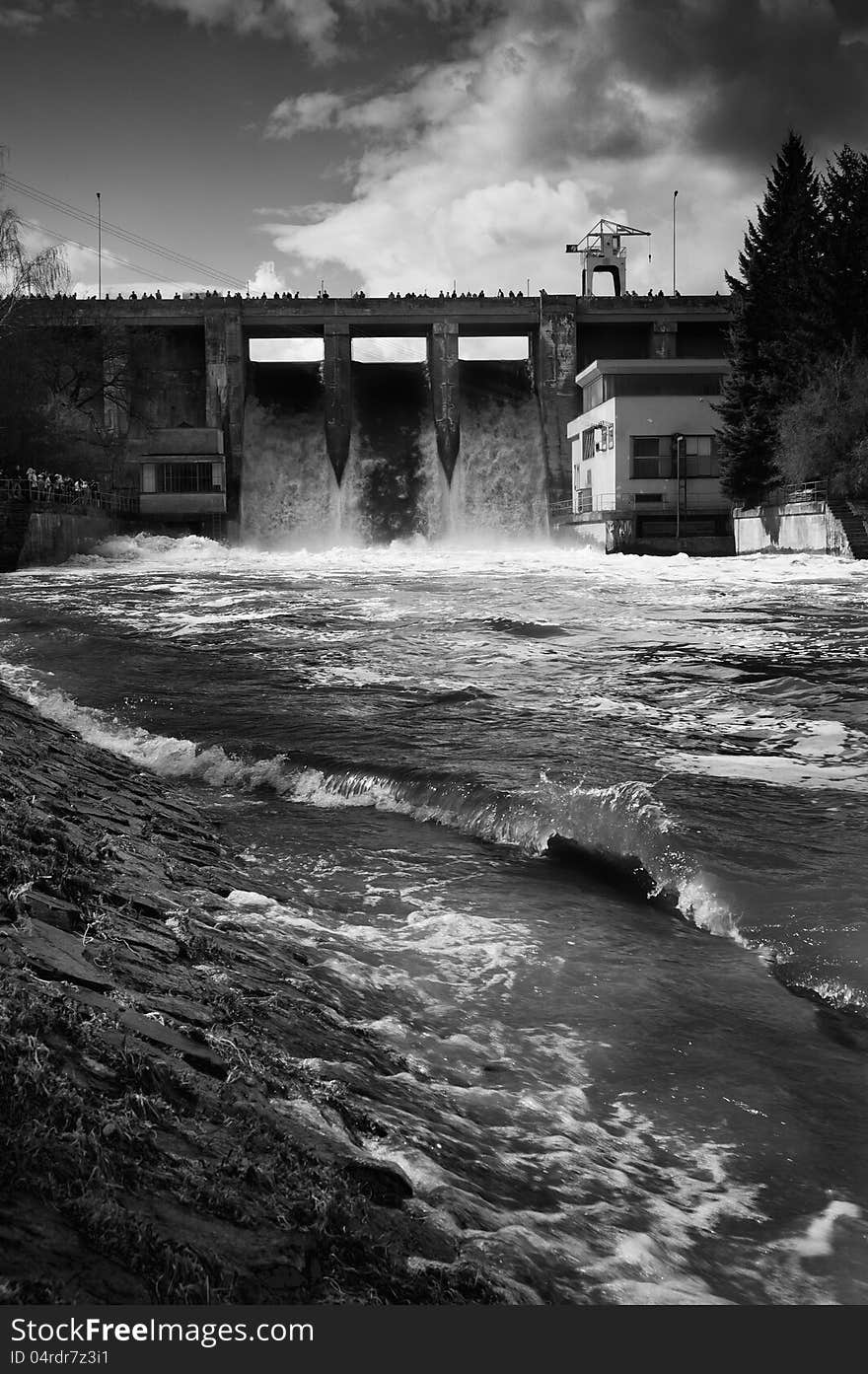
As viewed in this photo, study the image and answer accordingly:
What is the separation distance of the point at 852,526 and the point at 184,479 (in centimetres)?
3012

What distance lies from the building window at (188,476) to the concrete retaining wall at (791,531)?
22880mm

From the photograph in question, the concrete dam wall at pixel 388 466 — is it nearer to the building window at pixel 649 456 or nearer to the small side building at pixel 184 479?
the small side building at pixel 184 479

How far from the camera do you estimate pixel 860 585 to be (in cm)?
2766

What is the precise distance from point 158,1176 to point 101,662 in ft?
49.9

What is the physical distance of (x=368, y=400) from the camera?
2135 inches

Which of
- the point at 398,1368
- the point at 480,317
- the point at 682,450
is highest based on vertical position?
the point at 480,317

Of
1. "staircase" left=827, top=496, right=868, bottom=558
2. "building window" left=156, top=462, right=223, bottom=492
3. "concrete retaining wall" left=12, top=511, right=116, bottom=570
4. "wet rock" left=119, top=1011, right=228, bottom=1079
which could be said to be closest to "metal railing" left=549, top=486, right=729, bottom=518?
"staircase" left=827, top=496, right=868, bottom=558

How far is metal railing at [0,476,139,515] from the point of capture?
37.9m

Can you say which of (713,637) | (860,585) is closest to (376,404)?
(860,585)

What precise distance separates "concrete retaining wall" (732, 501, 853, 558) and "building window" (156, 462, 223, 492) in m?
22.9

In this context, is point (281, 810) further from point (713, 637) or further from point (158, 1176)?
point (713, 637)

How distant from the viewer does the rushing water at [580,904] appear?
3783 mm

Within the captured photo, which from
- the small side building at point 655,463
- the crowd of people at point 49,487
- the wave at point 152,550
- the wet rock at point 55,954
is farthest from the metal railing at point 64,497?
A: the wet rock at point 55,954

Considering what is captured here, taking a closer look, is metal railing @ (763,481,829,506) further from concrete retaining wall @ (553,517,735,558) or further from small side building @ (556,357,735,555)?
small side building @ (556,357,735,555)
